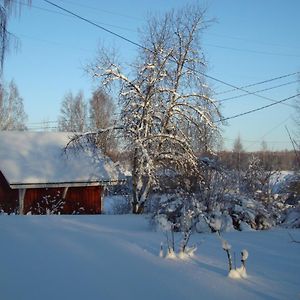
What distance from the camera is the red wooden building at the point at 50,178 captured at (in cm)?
2175

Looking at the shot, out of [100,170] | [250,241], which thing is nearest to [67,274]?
[250,241]

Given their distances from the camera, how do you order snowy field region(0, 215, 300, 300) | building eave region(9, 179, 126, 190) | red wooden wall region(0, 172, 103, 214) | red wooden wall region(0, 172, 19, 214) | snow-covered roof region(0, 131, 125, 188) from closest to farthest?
1. snowy field region(0, 215, 300, 300)
2. building eave region(9, 179, 126, 190)
3. snow-covered roof region(0, 131, 125, 188)
4. red wooden wall region(0, 172, 19, 214)
5. red wooden wall region(0, 172, 103, 214)

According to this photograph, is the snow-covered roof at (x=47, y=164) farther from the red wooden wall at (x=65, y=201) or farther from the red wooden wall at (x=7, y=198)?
the red wooden wall at (x=7, y=198)

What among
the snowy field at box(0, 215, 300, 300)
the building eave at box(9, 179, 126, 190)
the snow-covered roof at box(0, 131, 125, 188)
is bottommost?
the snowy field at box(0, 215, 300, 300)

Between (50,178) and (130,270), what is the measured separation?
55.2ft

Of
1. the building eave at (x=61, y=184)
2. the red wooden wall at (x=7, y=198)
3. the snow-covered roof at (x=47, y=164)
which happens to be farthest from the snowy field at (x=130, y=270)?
the red wooden wall at (x=7, y=198)

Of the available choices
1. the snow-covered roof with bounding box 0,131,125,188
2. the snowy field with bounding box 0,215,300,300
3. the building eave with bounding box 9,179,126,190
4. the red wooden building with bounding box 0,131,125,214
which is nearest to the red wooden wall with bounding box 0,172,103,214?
the red wooden building with bounding box 0,131,125,214

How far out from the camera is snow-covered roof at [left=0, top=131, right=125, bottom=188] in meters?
21.7

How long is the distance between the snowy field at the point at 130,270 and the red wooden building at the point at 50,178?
43.4 feet

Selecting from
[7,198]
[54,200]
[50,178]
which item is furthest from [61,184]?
[7,198]

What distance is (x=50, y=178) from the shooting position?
2198 cm

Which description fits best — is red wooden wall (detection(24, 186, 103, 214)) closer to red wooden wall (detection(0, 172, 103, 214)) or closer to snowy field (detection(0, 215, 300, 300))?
red wooden wall (detection(0, 172, 103, 214))

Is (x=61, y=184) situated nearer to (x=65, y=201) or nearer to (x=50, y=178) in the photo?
(x=50, y=178)

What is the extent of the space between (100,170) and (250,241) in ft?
51.3
